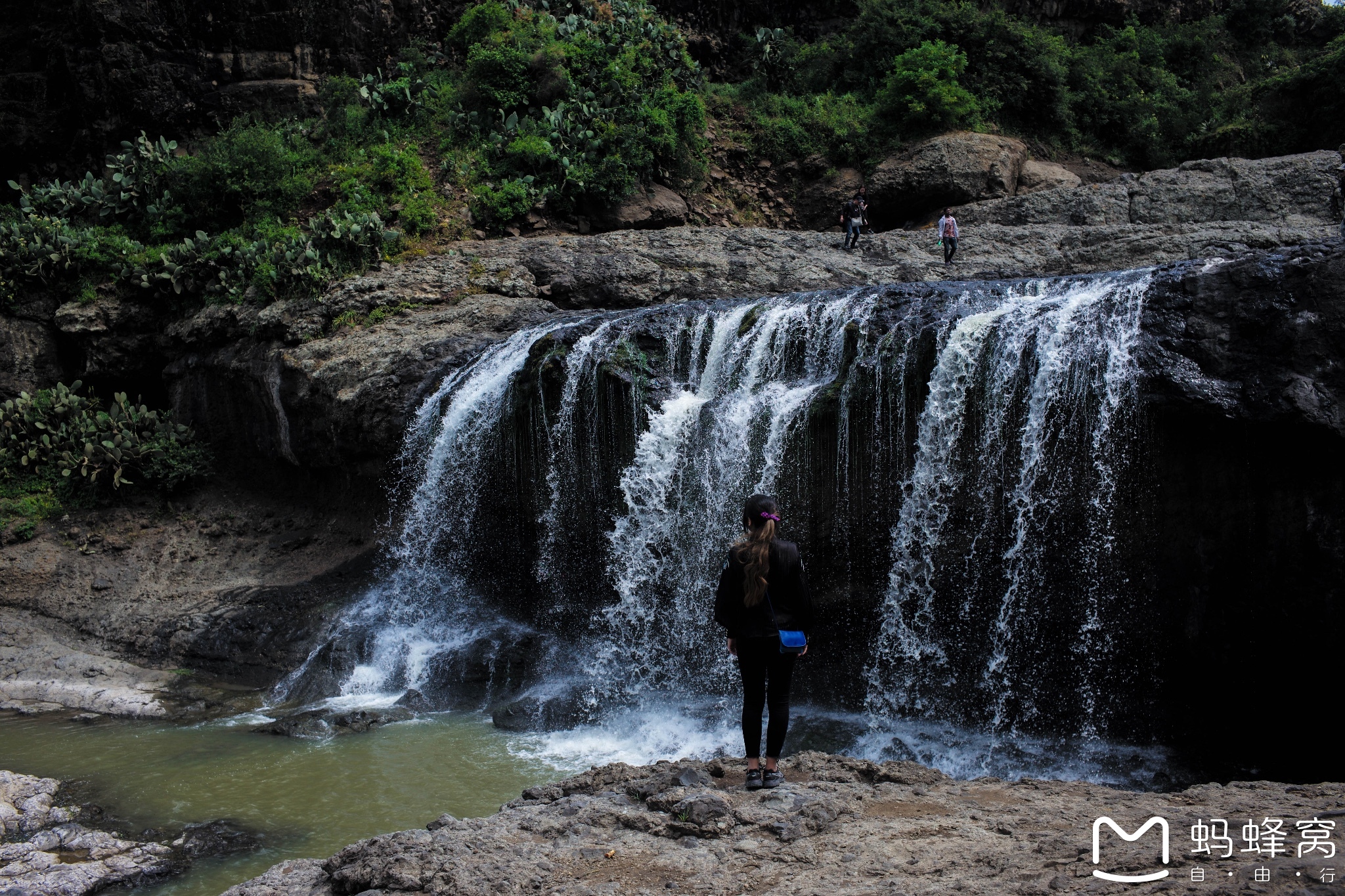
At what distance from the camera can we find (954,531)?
332 inches

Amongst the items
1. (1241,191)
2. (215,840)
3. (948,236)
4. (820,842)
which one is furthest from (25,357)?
(1241,191)

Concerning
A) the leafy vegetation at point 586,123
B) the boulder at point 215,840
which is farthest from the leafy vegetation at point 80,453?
the boulder at point 215,840

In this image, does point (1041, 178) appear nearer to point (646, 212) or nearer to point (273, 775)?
point (646, 212)

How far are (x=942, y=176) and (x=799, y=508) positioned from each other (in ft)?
38.6

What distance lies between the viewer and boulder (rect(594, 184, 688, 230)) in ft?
58.4

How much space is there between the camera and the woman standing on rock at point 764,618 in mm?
5031

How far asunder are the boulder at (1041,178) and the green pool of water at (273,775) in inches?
626

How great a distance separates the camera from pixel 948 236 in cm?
1443

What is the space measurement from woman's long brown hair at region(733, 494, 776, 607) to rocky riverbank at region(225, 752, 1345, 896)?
1.12m

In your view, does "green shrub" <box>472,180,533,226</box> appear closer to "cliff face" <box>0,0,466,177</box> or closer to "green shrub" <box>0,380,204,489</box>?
"green shrub" <box>0,380,204,489</box>

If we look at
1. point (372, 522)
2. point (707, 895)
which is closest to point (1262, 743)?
point (707, 895)

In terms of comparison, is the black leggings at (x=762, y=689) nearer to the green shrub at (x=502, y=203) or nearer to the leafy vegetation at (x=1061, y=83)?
the green shrub at (x=502, y=203)

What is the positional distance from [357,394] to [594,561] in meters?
4.46

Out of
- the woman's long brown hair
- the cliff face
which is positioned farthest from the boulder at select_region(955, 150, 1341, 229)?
the cliff face
